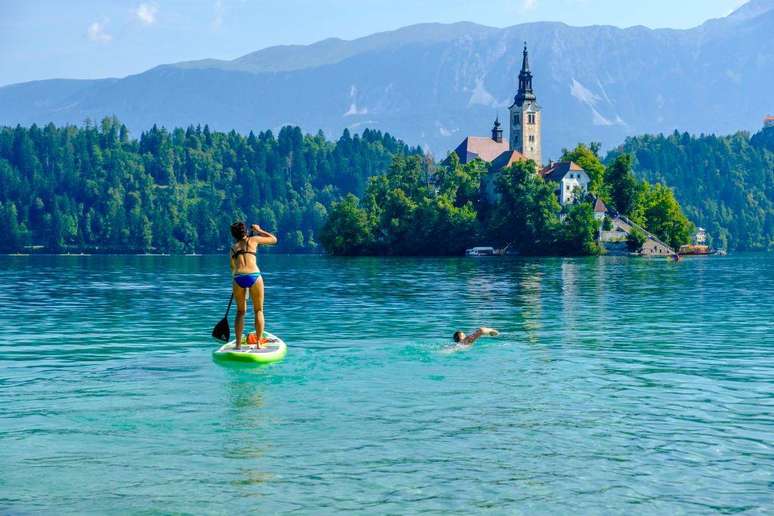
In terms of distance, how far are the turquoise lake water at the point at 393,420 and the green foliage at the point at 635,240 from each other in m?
140

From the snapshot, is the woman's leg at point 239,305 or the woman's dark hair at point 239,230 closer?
the woman's dark hair at point 239,230

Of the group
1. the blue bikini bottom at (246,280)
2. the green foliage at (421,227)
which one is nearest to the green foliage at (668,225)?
the green foliage at (421,227)

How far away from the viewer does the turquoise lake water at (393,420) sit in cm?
1652

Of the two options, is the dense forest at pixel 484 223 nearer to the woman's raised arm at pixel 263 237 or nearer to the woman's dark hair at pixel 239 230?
the woman's raised arm at pixel 263 237

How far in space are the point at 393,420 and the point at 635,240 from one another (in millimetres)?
167517

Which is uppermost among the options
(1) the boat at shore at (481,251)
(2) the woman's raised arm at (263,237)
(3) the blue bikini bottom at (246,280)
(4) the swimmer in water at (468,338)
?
(2) the woman's raised arm at (263,237)

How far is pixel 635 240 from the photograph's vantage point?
18350 cm

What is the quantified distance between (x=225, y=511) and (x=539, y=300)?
4857 cm

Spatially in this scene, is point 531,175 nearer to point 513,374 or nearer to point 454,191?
point 454,191

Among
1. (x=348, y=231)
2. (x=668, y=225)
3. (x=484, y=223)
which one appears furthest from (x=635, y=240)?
(x=348, y=231)

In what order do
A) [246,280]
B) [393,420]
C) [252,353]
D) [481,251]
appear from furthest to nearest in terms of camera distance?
[481,251] < [252,353] < [246,280] < [393,420]

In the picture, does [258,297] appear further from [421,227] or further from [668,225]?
[668,225]

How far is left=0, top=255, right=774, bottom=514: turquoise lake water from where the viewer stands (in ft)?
54.2

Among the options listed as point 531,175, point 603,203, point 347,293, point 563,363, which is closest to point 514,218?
point 531,175
